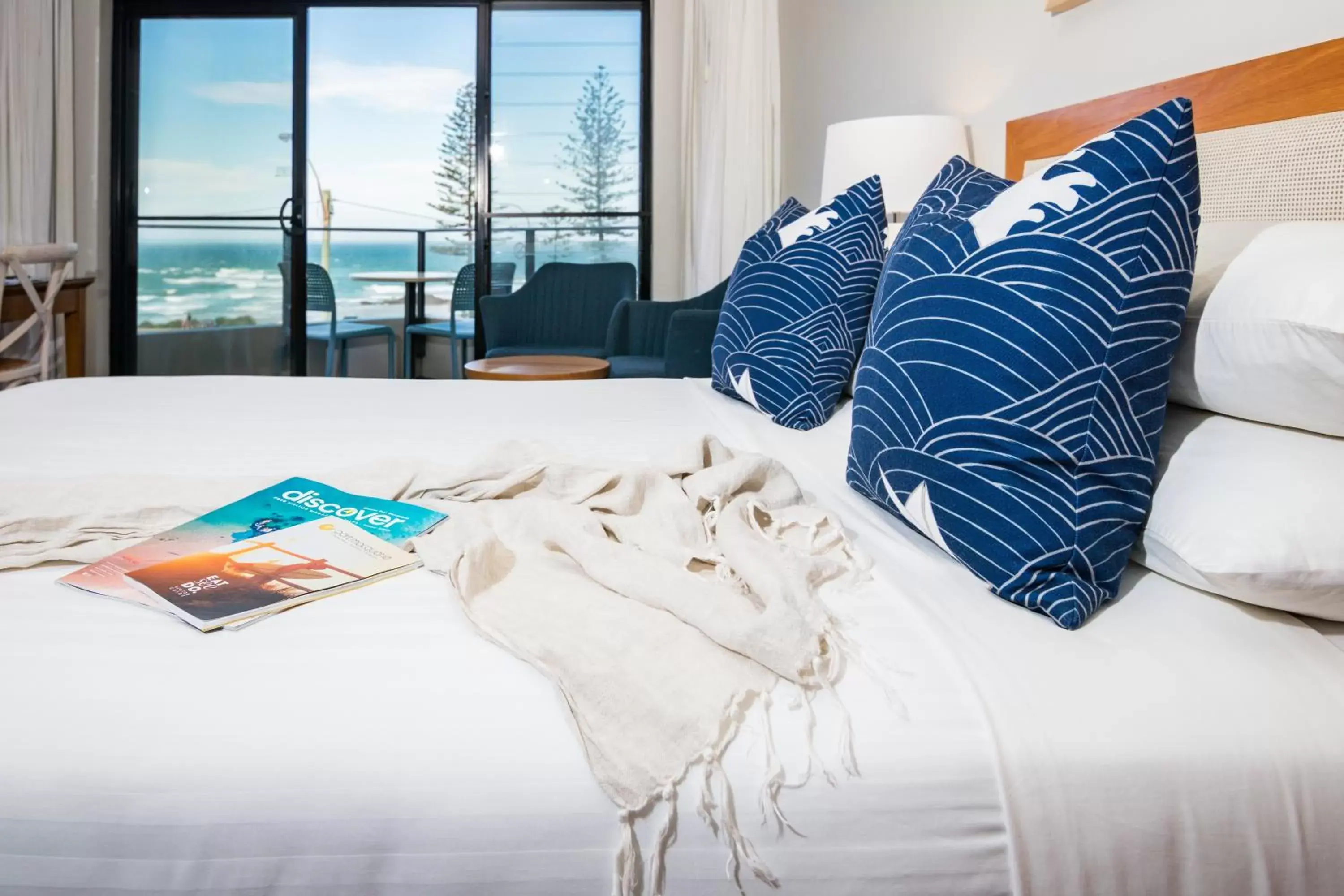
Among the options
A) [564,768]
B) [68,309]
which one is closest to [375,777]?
[564,768]

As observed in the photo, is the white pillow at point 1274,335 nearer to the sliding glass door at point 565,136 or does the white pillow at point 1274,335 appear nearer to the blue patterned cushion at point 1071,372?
the blue patterned cushion at point 1071,372

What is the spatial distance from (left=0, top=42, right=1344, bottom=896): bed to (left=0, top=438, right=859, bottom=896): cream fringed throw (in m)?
0.02

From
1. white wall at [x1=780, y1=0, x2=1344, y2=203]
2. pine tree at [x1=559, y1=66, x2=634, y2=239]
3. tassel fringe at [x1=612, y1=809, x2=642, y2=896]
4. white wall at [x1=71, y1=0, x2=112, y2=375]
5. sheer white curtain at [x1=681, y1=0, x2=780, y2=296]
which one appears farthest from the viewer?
pine tree at [x1=559, y1=66, x2=634, y2=239]

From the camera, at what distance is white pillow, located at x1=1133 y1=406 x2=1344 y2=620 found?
899 mm

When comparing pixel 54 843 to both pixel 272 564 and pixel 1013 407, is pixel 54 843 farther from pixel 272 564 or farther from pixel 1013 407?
pixel 1013 407

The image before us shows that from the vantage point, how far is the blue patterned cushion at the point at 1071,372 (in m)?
0.98

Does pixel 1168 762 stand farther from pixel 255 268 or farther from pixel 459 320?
pixel 255 268

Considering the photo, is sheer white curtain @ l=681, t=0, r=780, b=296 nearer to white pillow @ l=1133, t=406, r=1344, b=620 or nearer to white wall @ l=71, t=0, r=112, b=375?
white pillow @ l=1133, t=406, r=1344, b=620

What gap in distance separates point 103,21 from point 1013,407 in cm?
573

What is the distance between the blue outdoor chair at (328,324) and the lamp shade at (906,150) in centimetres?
364

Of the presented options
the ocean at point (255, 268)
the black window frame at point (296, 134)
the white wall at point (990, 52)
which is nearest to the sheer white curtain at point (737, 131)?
the white wall at point (990, 52)

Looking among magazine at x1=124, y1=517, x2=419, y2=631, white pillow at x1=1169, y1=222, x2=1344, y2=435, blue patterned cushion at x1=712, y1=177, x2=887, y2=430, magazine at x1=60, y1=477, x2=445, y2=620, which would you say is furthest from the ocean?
white pillow at x1=1169, y1=222, x2=1344, y2=435

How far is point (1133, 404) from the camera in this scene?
999 millimetres

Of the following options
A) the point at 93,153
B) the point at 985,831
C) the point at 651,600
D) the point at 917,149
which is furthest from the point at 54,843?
Answer: the point at 93,153
